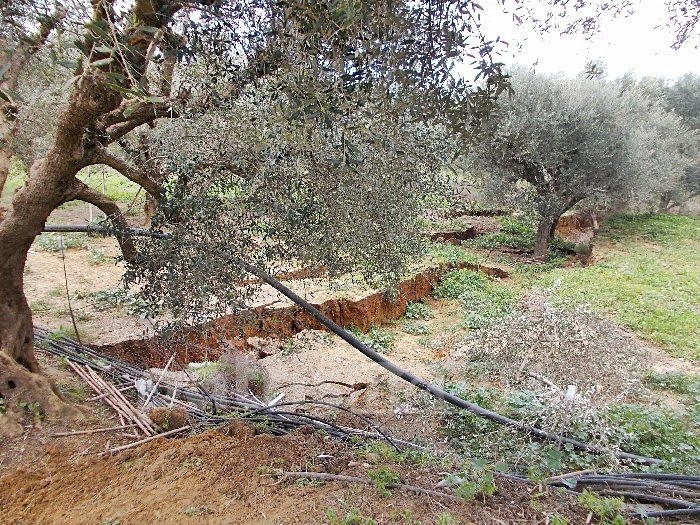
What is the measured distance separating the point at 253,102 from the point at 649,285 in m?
10.8

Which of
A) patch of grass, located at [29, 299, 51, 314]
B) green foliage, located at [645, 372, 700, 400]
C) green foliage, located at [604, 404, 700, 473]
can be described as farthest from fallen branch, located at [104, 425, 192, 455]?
green foliage, located at [645, 372, 700, 400]

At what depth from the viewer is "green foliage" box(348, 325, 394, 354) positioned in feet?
29.5

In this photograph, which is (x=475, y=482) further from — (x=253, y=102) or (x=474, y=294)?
(x=474, y=294)

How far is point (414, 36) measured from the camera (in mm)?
2838

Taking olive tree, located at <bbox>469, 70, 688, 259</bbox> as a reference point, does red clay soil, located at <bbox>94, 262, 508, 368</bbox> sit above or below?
below

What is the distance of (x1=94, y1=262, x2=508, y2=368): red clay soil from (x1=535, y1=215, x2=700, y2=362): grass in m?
2.93

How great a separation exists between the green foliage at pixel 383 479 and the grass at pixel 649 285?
399 cm

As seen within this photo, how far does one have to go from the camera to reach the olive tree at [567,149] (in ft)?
43.9

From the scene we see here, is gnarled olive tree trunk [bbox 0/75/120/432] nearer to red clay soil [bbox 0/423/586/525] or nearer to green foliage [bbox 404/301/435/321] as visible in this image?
red clay soil [bbox 0/423/586/525]

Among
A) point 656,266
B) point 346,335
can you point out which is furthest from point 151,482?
point 656,266

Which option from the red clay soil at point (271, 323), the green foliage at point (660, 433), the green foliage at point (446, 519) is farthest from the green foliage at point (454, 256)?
the green foliage at point (446, 519)

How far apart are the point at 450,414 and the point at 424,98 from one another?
11.3 feet

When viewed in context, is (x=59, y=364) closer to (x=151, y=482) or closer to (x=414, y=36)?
(x=151, y=482)

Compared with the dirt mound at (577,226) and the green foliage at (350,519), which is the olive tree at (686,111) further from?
the green foliage at (350,519)
